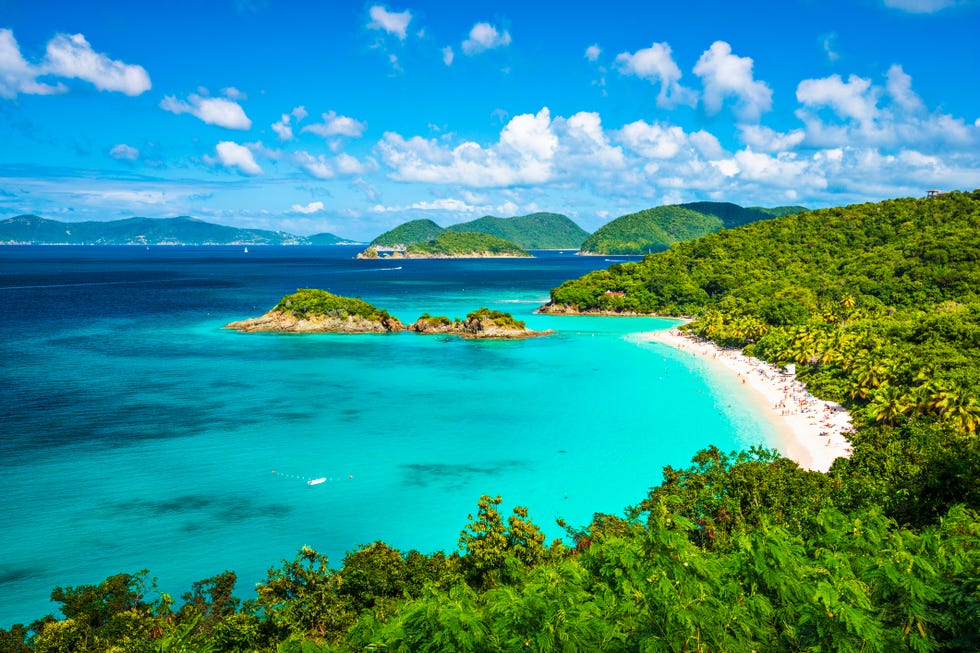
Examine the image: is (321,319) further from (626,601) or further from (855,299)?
(626,601)

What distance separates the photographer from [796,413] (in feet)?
157

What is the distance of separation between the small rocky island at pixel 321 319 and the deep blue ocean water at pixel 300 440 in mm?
5507

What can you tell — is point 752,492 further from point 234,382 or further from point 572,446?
point 234,382

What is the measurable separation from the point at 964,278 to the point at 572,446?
243ft

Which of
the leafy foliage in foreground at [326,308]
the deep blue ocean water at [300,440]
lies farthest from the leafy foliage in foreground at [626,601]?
the leafy foliage in foreground at [326,308]

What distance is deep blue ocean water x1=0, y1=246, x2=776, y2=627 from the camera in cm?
2881

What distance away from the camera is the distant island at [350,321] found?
90.3m

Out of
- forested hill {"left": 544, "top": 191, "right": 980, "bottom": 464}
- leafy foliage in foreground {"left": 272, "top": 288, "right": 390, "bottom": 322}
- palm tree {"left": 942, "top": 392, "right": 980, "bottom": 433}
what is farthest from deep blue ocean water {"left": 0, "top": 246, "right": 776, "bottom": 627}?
palm tree {"left": 942, "top": 392, "right": 980, "bottom": 433}

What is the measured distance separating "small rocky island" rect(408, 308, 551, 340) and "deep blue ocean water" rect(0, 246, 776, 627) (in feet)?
12.6

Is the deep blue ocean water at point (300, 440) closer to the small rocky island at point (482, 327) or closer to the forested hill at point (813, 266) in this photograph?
the small rocky island at point (482, 327)

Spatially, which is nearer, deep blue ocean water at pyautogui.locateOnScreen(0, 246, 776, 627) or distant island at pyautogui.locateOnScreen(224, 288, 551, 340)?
deep blue ocean water at pyautogui.locateOnScreen(0, 246, 776, 627)

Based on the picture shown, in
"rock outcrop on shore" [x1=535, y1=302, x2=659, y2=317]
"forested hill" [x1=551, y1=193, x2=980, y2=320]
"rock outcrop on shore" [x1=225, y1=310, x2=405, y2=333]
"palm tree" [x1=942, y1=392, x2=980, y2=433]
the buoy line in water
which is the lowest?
the buoy line in water

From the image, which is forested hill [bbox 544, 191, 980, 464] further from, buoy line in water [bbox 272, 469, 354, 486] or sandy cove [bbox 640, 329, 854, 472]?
buoy line in water [bbox 272, 469, 354, 486]

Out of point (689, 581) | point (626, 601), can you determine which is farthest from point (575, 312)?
Result: point (626, 601)
